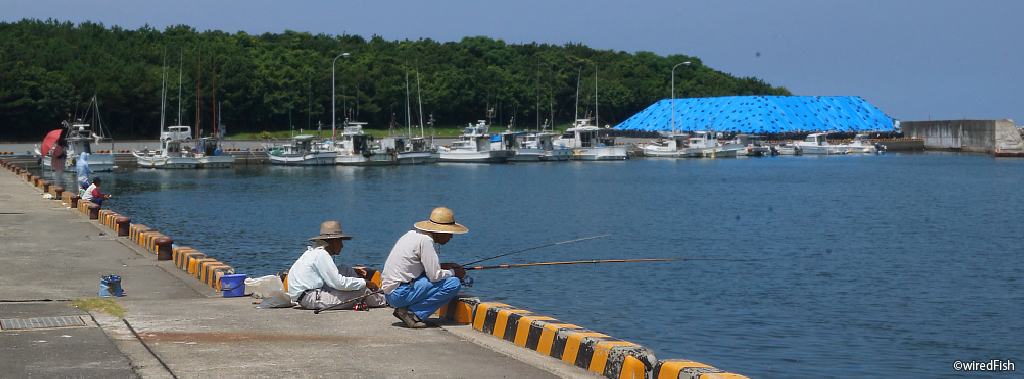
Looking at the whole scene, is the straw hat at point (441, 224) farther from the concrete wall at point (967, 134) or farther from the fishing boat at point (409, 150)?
the concrete wall at point (967, 134)

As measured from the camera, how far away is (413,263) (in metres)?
10.0

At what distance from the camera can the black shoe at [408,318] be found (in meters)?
10.3

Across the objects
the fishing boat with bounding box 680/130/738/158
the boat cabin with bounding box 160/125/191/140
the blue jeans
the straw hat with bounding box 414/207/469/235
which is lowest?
the blue jeans

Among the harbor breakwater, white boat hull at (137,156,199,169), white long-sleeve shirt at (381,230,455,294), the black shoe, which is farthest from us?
white boat hull at (137,156,199,169)

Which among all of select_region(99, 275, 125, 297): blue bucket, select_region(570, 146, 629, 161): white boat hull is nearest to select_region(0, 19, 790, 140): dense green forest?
select_region(570, 146, 629, 161): white boat hull

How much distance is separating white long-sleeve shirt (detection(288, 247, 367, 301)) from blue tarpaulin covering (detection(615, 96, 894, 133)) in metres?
104

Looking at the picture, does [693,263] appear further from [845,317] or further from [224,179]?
[224,179]

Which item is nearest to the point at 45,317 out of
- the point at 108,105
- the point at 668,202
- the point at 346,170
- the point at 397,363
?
the point at 397,363

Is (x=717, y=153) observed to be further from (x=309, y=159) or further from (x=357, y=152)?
(x=309, y=159)

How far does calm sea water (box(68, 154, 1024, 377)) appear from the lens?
14.5m

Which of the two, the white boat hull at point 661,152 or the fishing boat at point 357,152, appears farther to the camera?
the white boat hull at point 661,152

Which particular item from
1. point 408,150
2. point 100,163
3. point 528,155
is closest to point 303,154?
point 408,150

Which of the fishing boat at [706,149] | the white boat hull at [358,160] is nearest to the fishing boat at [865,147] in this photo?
the fishing boat at [706,149]

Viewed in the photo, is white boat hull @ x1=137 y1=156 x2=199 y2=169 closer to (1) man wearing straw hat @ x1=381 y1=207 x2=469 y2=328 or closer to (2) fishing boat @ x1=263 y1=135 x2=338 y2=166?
(2) fishing boat @ x1=263 y1=135 x2=338 y2=166
